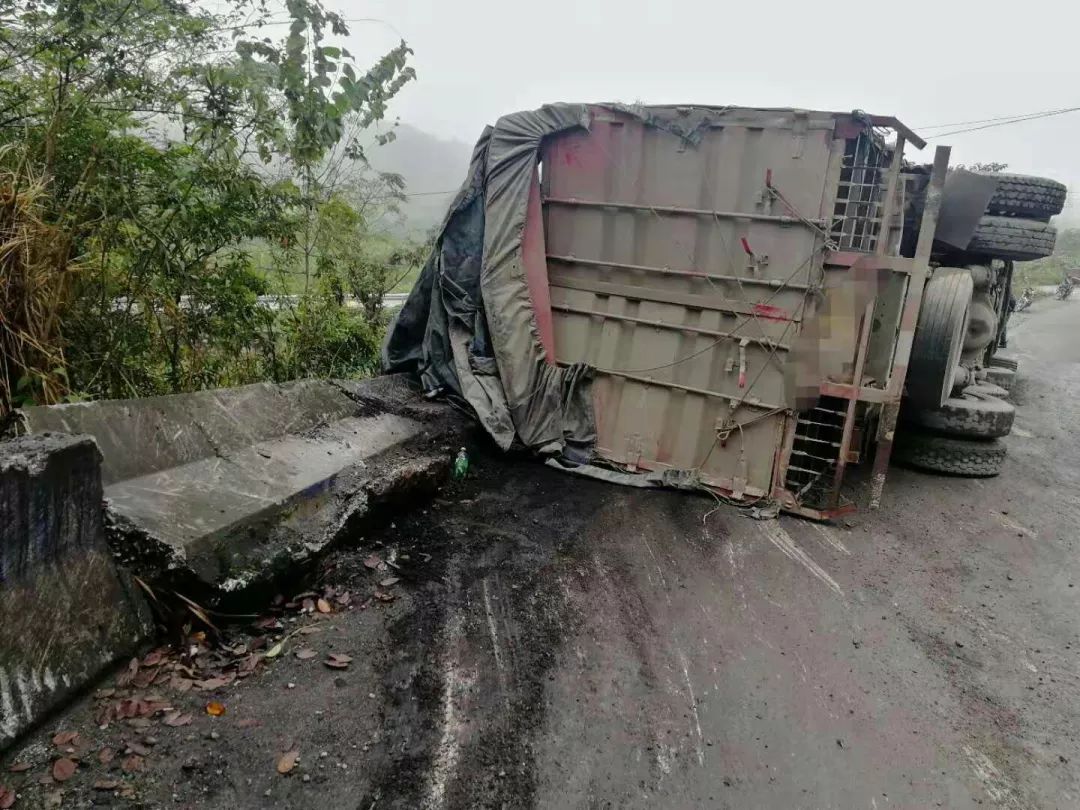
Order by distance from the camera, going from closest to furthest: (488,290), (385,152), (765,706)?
(765,706) → (488,290) → (385,152)

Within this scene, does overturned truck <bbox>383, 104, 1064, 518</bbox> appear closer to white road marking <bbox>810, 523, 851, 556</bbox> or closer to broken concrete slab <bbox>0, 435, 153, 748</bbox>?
white road marking <bbox>810, 523, 851, 556</bbox>

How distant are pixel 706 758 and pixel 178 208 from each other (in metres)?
4.24

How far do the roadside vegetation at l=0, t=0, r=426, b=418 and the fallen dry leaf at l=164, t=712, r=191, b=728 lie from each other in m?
1.64

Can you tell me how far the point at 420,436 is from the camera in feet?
15.1

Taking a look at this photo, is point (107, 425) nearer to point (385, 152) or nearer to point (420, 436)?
point (420, 436)

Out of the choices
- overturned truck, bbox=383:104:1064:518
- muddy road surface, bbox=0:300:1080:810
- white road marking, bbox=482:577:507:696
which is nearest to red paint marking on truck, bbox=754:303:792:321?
overturned truck, bbox=383:104:1064:518

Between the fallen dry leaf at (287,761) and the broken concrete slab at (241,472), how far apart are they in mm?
802

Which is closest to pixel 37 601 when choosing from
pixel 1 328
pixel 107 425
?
pixel 107 425

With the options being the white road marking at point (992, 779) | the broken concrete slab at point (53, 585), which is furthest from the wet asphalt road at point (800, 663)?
the broken concrete slab at point (53, 585)

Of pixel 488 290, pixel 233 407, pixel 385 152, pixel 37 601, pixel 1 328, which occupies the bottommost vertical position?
pixel 37 601

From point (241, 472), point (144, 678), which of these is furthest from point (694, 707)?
point (241, 472)

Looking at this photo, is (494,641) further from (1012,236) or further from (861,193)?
(1012,236)

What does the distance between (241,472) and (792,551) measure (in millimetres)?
3287

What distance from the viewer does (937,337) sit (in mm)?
5039
